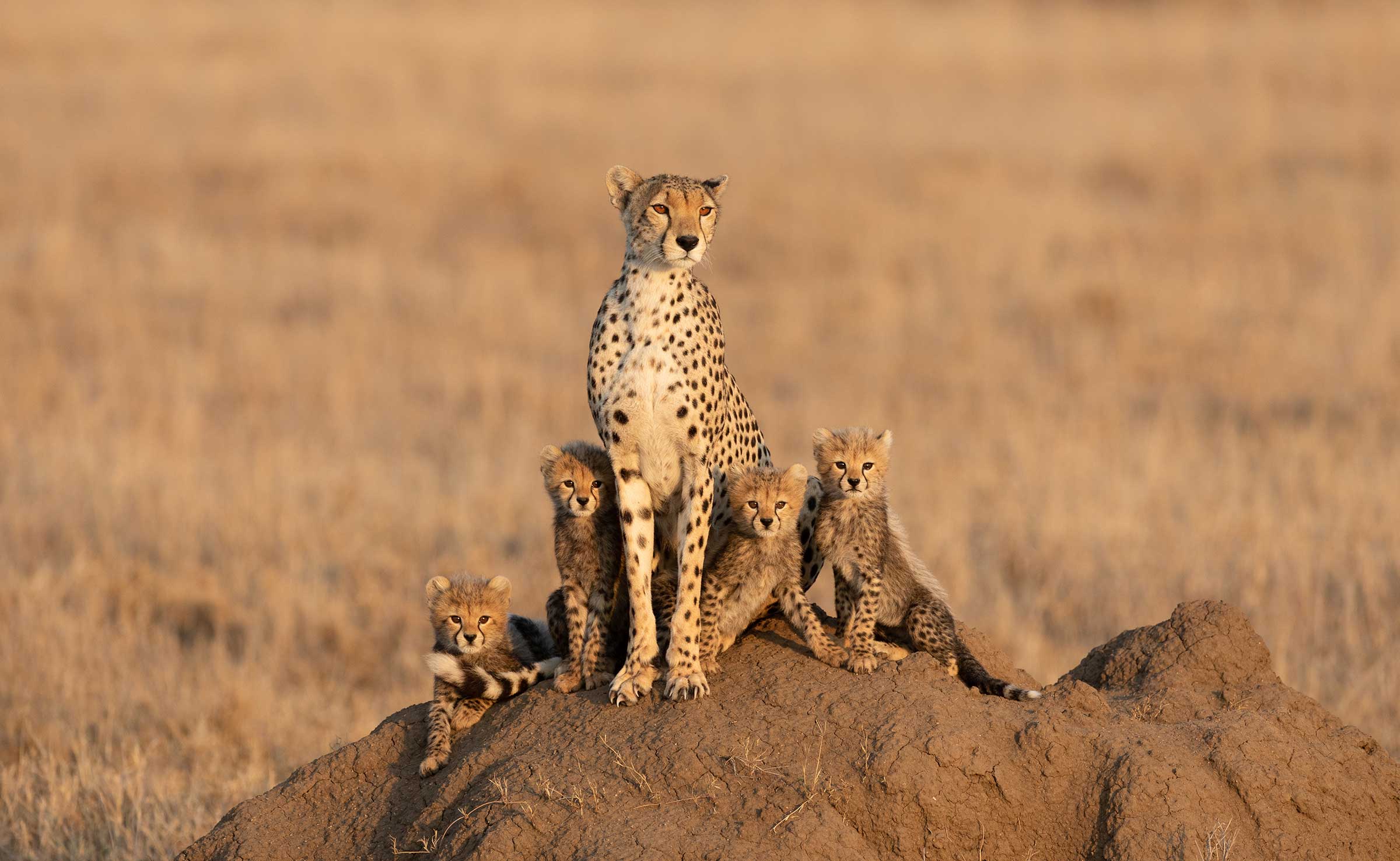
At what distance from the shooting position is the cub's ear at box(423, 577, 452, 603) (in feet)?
14.7

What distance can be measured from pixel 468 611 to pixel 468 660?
0.45ft

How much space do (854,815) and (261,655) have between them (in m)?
4.74

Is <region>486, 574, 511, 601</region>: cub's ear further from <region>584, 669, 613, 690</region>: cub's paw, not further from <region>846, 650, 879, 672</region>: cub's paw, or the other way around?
<region>846, 650, 879, 672</region>: cub's paw

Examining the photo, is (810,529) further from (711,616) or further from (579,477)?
(579,477)

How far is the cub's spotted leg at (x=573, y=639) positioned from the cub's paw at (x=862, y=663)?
29.0 inches

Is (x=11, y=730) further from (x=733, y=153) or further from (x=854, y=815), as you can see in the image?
(x=733, y=153)

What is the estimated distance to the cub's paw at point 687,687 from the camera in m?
4.09

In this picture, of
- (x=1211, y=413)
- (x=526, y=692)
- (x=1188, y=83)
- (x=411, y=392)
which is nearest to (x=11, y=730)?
(x=526, y=692)

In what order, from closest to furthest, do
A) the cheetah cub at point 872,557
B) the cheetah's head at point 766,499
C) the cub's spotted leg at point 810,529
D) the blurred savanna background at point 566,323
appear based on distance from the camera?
1. the cheetah's head at point 766,499
2. the cheetah cub at point 872,557
3. the cub's spotted leg at point 810,529
4. the blurred savanna background at point 566,323

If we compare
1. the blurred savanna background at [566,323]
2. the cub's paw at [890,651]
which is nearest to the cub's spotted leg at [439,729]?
the cub's paw at [890,651]

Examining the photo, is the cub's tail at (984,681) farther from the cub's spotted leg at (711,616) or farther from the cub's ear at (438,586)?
the cub's ear at (438,586)

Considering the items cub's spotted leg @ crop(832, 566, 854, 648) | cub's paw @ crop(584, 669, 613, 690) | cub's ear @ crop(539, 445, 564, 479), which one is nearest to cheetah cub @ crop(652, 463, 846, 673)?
cub's spotted leg @ crop(832, 566, 854, 648)

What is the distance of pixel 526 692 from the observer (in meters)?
4.39

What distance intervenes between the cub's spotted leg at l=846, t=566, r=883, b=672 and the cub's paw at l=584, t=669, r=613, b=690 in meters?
0.65
